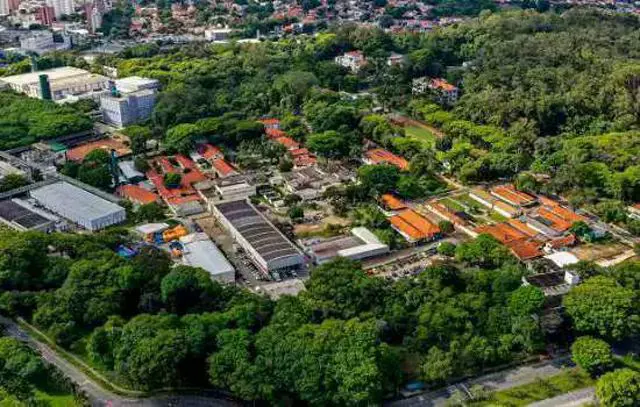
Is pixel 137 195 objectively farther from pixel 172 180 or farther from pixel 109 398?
pixel 109 398

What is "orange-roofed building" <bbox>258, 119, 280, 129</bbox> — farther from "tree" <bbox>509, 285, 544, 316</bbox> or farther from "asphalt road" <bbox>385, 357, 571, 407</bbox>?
"asphalt road" <bbox>385, 357, 571, 407</bbox>

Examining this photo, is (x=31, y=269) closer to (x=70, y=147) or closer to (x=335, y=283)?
(x=335, y=283)

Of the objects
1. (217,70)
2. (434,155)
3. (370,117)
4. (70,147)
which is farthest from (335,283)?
(217,70)

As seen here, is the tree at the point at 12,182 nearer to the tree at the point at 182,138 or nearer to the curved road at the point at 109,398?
the tree at the point at 182,138

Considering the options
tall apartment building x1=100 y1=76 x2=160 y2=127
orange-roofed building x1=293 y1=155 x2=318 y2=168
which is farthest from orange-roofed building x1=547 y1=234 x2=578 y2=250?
tall apartment building x1=100 y1=76 x2=160 y2=127

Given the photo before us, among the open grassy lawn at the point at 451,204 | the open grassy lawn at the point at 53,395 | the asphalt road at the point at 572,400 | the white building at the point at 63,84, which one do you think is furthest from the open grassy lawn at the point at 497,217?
the white building at the point at 63,84

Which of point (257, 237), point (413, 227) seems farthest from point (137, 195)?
point (413, 227)
